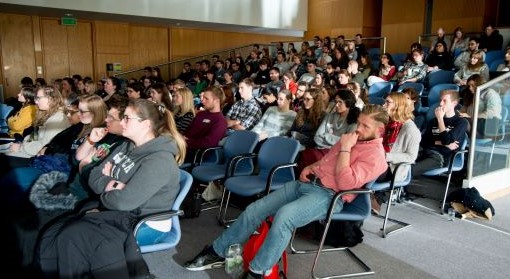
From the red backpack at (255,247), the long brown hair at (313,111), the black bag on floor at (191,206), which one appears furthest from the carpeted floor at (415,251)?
the long brown hair at (313,111)

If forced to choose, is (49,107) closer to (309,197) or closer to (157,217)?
(157,217)

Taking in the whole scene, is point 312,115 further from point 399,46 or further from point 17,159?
point 399,46

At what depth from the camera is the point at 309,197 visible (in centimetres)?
262

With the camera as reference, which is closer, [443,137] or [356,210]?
[356,210]

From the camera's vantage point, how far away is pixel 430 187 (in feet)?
15.0

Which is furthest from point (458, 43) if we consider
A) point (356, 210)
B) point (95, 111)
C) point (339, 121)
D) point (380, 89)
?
point (95, 111)

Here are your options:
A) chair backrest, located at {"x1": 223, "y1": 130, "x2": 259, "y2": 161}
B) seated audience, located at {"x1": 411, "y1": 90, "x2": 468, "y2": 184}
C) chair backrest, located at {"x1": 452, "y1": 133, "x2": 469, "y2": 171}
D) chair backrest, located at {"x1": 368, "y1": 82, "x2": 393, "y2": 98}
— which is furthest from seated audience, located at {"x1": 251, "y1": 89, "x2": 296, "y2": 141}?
chair backrest, located at {"x1": 368, "y1": 82, "x2": 393, "y2": 98}

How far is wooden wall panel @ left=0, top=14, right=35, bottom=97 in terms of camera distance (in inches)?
428

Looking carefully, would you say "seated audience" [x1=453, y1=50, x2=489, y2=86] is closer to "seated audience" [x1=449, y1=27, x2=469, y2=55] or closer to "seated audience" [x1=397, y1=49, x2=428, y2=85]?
"seated audience" [x1=397, y1=49, x2=428, y2=85]

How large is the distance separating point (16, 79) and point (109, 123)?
9781 millimetres

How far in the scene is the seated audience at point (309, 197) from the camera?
245cm

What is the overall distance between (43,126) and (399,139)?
341 cm

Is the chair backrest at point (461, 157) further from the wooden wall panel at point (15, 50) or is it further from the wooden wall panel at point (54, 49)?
the wooden wall panel at point (15, 50)

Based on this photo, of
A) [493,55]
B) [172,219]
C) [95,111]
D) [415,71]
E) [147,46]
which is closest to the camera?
[172,219]
